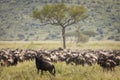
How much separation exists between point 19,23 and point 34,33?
12.2 m

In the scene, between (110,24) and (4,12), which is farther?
(4,12)

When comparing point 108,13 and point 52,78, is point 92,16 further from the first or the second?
point 52,78

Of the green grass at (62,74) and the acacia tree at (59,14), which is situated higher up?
the acacia tree at (59,14)

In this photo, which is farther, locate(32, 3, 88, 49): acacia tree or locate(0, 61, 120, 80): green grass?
locate(32, 3, 88, 49): acacia tree

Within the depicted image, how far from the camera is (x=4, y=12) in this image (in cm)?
18025

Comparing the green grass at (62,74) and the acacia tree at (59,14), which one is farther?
the acacia tree at (59,14)

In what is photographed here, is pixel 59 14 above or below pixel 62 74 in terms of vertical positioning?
above

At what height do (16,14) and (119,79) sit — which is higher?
(16,14)

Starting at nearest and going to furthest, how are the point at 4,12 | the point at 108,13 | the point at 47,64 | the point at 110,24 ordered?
the point at 47,64 < the point at 110,24 < the point at 108,13 < the point at 4,12

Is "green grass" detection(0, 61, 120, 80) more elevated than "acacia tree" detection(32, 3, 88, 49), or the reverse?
"acacia tree" detection(32, 3, 88, 49)

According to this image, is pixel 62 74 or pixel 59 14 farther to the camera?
pixel 59 14

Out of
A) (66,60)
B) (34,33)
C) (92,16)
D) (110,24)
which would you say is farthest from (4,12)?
(66,60)

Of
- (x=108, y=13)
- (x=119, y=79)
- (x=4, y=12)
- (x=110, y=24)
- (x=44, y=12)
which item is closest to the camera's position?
(x=119, y=79)

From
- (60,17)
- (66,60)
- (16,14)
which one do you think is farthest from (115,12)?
(66,60)
